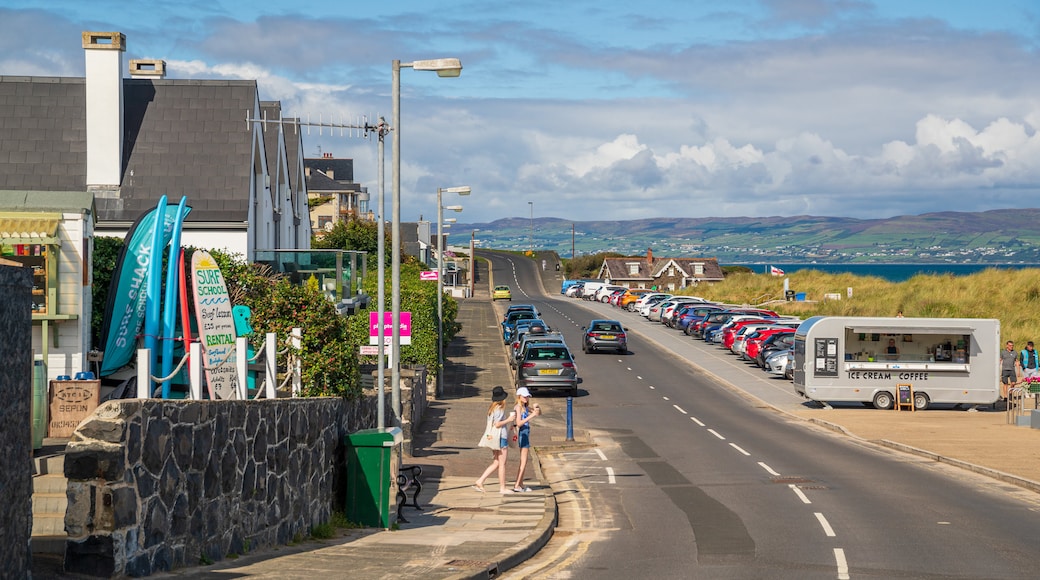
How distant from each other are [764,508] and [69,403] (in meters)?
9.93

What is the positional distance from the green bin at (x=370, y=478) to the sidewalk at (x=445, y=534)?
0.87 feet

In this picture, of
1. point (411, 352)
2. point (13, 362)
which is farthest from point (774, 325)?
point (13, 362)

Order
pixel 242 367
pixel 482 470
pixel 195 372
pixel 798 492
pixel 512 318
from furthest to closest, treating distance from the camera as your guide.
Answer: pixel 512 318
pixel 482 470
pixel 798 492
pixel 242 367
pixel 195 372

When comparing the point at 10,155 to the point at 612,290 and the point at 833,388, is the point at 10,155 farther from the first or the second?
the point at 612,290

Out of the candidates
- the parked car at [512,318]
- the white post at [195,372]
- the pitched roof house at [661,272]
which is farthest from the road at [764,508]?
the pitched roof house at [661,272]

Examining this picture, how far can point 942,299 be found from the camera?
70.2 meters

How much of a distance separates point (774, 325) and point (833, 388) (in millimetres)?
17542

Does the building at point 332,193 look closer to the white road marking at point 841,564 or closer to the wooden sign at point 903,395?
the wooden sign at point 903,395

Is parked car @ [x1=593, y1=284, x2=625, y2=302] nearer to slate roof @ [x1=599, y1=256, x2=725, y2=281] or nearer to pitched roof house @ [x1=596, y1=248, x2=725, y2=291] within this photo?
pitched roof house @ [x1=596, y1=248, x2=725, y2=291]

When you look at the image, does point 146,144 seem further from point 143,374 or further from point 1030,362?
point 1030,362

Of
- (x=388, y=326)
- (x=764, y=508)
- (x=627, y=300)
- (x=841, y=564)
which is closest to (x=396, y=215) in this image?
(x=388, y=326)

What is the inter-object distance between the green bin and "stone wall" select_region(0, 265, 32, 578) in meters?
5.91

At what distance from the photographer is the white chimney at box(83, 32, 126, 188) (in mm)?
29797

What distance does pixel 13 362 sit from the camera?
9.32 metres
